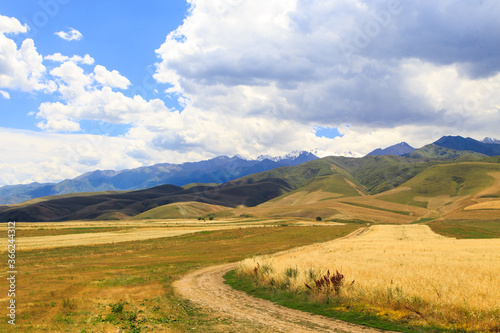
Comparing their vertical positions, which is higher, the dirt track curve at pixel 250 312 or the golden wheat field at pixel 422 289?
the golden wheat field at pixel 422 289

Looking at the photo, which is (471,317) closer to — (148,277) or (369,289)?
(369,289)

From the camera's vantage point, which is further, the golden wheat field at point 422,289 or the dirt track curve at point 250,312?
the dirt track curve at point 250,312

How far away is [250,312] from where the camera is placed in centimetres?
1894

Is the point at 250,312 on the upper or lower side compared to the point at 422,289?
lower

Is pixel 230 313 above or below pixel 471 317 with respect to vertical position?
below

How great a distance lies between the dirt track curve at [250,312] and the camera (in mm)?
15555

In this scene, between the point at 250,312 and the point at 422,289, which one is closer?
the point at 422,289

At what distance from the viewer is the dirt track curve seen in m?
15.6

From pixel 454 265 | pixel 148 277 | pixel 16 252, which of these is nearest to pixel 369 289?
pixel 454 265

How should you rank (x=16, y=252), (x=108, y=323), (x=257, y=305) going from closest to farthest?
1. (x=108, y=323)
2. (x=257, y=305)
3. (x=16, y=252)

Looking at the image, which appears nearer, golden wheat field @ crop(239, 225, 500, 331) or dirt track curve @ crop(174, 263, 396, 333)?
golden wheat field @ crop(239, 225, 500, 331)

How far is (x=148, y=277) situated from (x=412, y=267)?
2350 centimetres

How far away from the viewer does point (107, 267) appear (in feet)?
124

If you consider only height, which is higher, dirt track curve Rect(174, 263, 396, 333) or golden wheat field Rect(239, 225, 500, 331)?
golden wheat field Rect(239, 225, 500, 331)
